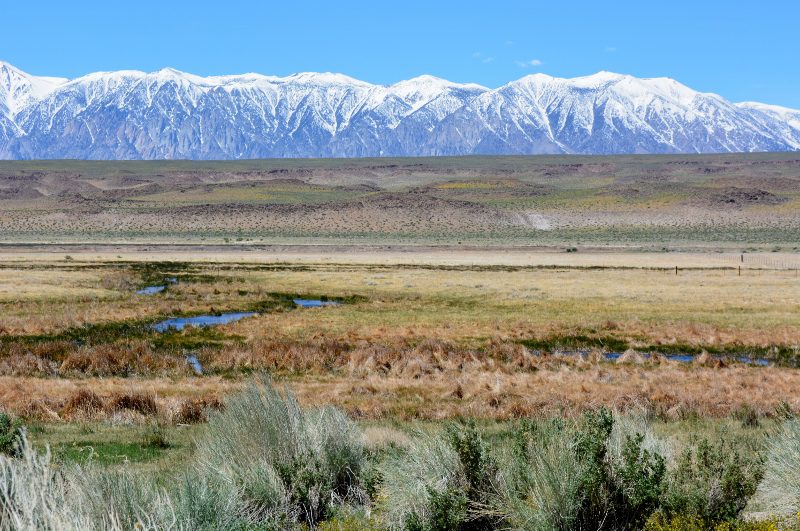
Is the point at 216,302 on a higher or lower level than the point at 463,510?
lower

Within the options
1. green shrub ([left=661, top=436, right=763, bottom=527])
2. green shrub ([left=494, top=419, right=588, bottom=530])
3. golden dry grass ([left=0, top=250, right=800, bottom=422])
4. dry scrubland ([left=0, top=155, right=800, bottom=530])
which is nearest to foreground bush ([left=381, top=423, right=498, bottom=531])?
dry scrubland ([left=0, top=155, right=800, bottom=530])

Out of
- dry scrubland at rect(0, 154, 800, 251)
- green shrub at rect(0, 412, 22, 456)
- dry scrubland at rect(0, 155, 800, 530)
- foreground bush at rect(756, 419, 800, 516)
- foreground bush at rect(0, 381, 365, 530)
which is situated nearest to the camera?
foreground bush at rect(0, 381, 365, 530)

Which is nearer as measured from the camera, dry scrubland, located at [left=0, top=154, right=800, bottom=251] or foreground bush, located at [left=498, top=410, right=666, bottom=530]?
foreground bush, located at [left=498, top=410, right=666, bottom=530]

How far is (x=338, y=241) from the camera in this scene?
106 m

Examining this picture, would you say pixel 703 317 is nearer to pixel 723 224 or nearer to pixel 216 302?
pixel 216 302

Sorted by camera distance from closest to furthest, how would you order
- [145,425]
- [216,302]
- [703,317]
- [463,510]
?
[463,510], [145,425], [703,317], [216,302]

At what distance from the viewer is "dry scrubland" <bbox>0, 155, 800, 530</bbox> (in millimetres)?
8492

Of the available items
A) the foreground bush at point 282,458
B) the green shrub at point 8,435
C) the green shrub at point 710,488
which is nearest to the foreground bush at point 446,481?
the foreground bush at point 282,458

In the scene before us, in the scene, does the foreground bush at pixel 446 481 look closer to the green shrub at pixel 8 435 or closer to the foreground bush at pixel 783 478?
the foreground bush at pixel 783 478

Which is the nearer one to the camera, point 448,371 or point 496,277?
point 448,371

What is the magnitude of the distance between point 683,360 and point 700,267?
1612 inches

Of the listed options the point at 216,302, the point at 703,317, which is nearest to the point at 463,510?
the point at 703,317

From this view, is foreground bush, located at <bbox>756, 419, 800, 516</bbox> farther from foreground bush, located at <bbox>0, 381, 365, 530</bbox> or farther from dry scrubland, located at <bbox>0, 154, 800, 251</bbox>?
dry scrubland, located at <bbox>0, 154, 800, 251</bbox>

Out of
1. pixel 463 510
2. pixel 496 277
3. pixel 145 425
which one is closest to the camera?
pixel 463 510
